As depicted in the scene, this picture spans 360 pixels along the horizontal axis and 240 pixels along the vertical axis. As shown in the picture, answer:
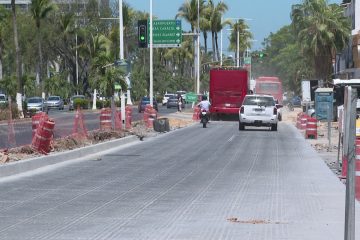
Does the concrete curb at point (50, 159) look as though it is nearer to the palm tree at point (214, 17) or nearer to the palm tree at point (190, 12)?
the palm tree at point (190, 12)

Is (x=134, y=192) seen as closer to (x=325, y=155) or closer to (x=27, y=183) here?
(x=27, y=183)

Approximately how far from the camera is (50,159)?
24.6 meters

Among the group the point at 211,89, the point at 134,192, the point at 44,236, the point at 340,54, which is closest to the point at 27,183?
the point at 134,192

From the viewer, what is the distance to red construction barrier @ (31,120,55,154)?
998 inches

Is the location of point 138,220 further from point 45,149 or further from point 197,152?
point 197,152

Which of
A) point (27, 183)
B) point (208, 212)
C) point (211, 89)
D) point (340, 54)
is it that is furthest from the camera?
point (340, 54)

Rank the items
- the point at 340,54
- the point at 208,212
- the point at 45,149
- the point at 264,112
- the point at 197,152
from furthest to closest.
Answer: the point at 340,54
the point at 264,112
the point at 197,152
the point at 45,149
the point at 208,212

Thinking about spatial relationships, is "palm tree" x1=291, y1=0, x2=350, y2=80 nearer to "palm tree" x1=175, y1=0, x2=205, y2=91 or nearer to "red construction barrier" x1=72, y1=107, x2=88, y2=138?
"palm tree" x1=175, y1=0, x2=205, y2=91

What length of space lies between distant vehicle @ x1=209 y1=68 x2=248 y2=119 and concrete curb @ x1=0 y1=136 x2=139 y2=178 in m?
28.7

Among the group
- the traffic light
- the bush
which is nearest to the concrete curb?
the traffic light

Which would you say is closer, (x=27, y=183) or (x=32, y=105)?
(x=27, y=183)

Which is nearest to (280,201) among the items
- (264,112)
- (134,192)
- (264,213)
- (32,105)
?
(264,213)

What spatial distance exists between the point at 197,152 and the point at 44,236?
18.5 metres

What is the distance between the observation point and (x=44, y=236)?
1212cm
